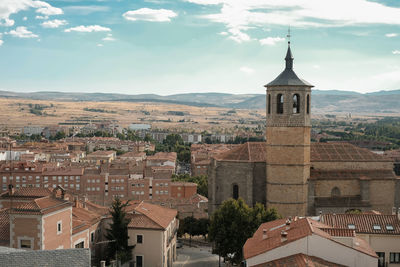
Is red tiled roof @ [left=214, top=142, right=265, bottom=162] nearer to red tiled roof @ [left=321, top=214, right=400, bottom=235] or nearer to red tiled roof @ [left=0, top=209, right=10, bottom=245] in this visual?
red tiled roof @ [left=321, top=214, right=400, bottom=235]

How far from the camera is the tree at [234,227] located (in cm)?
3350

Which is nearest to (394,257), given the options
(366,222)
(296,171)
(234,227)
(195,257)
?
(366,222)

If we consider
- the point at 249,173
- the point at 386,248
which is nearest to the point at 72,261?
the point at 386,248

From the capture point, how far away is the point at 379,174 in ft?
138

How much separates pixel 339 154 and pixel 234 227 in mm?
13921

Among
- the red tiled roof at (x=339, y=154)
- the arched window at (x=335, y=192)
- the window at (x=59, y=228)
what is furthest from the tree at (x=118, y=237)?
the arched window at (x=335, y=192)

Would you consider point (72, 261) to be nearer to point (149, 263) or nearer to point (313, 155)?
point (149, 263)

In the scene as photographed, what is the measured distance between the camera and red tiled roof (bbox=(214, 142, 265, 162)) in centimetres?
4159

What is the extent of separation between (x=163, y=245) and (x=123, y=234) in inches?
106

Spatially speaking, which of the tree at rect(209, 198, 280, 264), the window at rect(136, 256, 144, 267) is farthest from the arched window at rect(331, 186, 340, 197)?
the window at rect(136, 256, 144, 267)

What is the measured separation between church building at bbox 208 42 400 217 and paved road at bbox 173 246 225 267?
3.60 metres

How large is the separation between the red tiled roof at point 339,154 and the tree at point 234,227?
973 cm

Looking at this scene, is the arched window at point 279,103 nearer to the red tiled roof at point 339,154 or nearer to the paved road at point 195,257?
the red tiled roof at point 339,154

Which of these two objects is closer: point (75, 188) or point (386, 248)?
point (386, 248)
